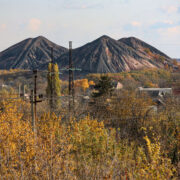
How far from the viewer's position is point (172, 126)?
15.2 m

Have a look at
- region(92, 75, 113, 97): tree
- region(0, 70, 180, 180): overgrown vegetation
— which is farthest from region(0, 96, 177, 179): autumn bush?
region(92, 75, 113, 97): tree

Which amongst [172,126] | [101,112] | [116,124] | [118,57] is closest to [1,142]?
[172,126]

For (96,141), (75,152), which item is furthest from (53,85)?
(75,152)

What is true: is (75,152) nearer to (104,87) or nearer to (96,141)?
(96,141)

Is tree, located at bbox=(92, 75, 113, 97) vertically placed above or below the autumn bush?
above

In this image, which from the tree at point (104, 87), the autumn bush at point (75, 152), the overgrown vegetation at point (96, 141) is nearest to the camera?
the overgrown vegetation at point (96, 141)

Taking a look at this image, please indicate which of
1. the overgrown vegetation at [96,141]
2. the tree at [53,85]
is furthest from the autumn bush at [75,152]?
the tree at [53,85]

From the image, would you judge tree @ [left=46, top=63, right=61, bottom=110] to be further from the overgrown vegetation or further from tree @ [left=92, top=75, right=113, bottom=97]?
tree @ [left=92, top=75, right=113, bottom=97]

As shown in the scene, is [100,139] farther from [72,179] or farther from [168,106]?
[168,106]

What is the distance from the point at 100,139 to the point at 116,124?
8.37m

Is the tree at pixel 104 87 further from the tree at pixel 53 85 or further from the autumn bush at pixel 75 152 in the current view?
the autumn bush at pixel 75 152

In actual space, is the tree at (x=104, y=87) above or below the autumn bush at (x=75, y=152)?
above

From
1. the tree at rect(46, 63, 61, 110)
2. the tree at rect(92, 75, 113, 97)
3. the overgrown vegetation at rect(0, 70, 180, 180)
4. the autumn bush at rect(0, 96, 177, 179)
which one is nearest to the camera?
the overgrown vegetation at rect(0, 70, 180, 180)

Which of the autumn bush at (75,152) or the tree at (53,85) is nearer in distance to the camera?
the autumn bush at (75,152)
